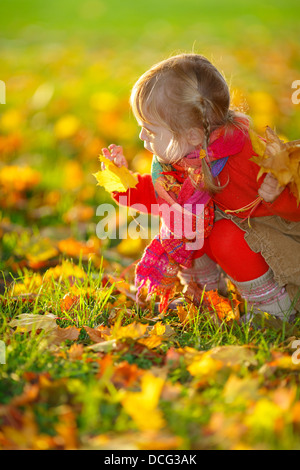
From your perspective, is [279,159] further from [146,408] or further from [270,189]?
[146,408]

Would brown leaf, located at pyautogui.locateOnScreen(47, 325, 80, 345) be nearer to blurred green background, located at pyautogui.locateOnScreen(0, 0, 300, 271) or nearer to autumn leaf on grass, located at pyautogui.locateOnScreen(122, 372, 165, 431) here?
autumn leaf on grass, located at pyautogui.locateOnScreen(122, 372, 165, 431)

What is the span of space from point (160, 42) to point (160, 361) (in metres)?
6.09

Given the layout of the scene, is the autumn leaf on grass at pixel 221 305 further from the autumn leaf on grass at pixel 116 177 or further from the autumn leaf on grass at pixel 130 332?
the autumn leaf on grass at pixel 116 177

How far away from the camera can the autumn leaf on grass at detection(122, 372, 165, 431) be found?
4.26 feet

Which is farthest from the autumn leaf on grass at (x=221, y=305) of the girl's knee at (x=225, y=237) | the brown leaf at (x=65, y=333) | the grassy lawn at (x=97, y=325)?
the brown leaf at (x=65, y=333)

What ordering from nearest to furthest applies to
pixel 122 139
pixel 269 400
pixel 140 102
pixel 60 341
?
pixel 269 400
pixel 60 341
pixel 140 102
pixel 122 139

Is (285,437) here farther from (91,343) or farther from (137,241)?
(137,241)

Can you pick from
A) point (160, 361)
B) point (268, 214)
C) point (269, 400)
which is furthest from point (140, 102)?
point (269, 400)

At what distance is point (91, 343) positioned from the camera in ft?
6.09

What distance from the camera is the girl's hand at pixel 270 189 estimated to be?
1.87m

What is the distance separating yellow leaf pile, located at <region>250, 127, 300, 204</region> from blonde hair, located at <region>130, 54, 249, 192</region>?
0.19m

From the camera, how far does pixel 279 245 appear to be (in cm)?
204

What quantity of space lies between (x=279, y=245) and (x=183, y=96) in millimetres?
670

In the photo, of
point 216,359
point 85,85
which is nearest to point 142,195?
point 216,359
